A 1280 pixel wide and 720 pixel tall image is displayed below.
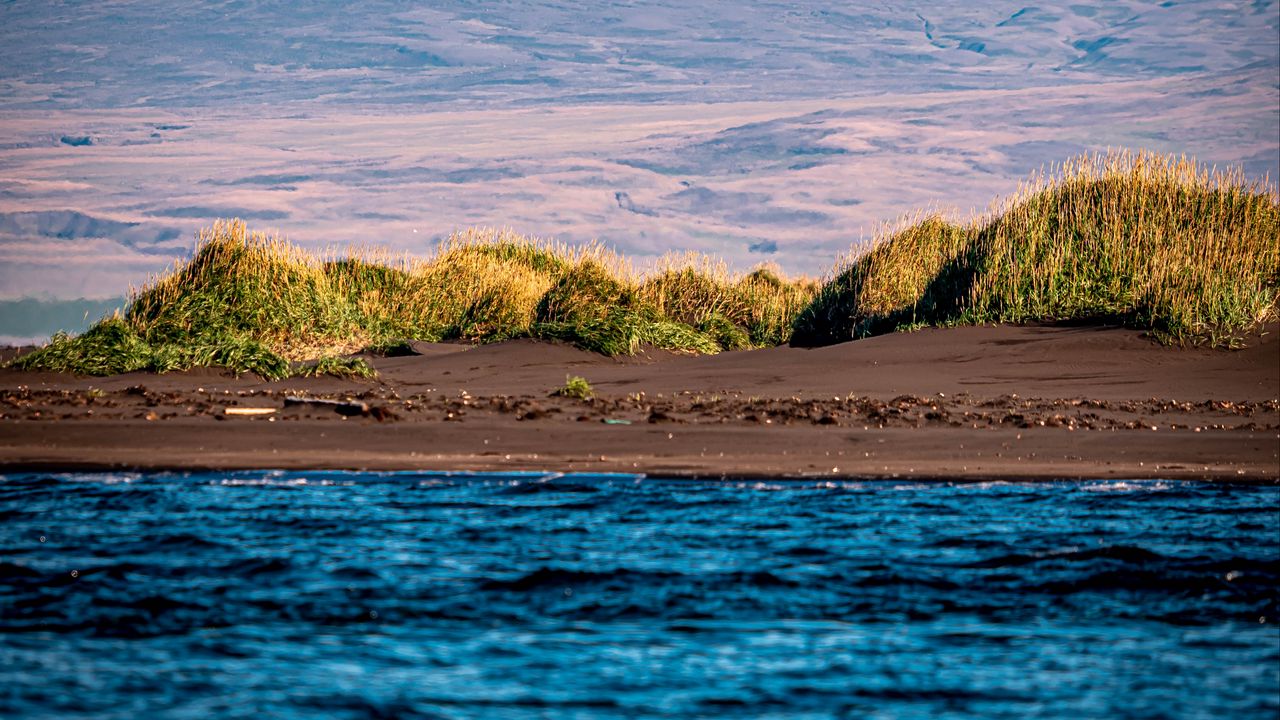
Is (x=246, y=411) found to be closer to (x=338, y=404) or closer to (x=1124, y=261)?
(x=338, y=404)

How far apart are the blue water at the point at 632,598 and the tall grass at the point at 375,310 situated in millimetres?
8631

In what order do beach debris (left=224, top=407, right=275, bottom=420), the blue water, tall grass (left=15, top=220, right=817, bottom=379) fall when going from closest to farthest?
the blue water
beach debris (left=224, top=407, right=275, bottom=420)
tall grass (left=15, top=220, right=817, bottom=379)

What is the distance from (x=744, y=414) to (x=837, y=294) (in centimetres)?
1081

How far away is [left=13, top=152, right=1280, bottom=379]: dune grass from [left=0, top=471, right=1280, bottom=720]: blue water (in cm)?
930

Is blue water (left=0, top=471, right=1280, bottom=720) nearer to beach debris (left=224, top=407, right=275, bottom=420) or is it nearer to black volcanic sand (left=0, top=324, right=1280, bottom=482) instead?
black volcanic sand (left=0, top=324, right=1280, bottom=482)

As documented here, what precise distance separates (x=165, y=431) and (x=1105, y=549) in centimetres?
827

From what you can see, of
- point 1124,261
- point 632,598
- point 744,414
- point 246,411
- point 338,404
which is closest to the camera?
point 632,598

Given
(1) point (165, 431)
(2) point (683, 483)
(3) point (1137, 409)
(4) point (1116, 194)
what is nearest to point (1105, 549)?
(2) point (683, 483)

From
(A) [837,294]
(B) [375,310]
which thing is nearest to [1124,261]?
(A) [837,294]

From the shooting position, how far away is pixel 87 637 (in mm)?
6562

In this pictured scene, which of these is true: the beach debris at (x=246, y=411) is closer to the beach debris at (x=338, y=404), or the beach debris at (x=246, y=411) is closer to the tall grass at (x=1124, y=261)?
the beach debris at (x=338, y=404)

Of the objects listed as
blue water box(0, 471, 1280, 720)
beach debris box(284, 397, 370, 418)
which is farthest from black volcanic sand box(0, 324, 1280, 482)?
blue water box(0, 471, 1280, 720)

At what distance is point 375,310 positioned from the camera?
81.8ft

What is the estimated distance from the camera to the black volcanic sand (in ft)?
38.0
